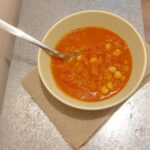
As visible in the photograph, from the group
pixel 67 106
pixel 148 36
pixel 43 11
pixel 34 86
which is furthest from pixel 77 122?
pixel 148 36

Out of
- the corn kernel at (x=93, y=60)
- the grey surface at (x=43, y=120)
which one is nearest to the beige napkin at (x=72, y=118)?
the grey surface at (x=43, y=120)

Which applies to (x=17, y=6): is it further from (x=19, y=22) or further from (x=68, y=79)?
(x=68, y=79)

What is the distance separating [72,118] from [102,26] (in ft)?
0.85

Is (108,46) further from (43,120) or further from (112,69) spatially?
(43,120)

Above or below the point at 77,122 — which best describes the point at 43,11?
above

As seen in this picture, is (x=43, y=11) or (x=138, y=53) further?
(x=43, y=11)

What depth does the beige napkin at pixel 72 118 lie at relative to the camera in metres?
0.83

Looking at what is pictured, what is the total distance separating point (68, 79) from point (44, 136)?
17 centimetres

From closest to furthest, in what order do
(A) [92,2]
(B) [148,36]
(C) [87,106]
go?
(C) [87,106] → (A) [92,2] → (B) [148,36]


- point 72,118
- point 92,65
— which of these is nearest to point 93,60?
point 92,65

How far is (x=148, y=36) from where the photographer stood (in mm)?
1339

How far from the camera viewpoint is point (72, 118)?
0.85 metres

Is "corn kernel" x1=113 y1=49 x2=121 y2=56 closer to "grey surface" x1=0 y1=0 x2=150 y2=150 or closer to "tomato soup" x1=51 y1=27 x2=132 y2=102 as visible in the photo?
"tomato soup" x1=51 y1=27 x2=132 y2=102

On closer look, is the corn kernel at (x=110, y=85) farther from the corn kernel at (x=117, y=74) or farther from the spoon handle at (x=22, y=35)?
the spoon handle at (x=22, y=35)
